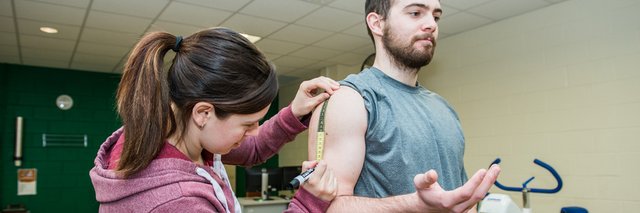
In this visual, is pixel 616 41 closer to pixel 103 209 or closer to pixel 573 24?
pixel 573 24

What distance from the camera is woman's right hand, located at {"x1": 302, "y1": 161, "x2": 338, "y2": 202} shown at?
1.09 meters

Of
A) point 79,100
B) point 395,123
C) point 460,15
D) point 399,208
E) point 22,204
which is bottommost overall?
point 22,204

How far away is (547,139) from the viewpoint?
13.2ft

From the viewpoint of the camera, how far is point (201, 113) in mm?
1068

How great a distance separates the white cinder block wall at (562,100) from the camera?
352 cm

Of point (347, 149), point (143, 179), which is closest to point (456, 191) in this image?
point (347, 149)

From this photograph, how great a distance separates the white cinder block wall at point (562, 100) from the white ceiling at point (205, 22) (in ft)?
1.01

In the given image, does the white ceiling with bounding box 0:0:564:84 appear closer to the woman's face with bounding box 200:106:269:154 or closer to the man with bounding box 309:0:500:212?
the man with bounding box 309:0:500:212

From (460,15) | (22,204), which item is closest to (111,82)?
(22,204)

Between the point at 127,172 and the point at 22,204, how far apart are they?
683 cm

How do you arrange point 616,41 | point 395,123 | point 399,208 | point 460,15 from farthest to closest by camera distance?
point 460,15 < point 616,41 < point 395,123 < point 399,208

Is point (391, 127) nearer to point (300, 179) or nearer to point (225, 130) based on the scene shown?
point (300, 179)

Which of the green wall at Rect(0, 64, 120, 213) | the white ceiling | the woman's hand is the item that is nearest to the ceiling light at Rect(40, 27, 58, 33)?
the white ceiling

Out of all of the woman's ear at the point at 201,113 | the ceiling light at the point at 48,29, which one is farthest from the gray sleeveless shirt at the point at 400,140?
the ceiling light at the point at 48,29
